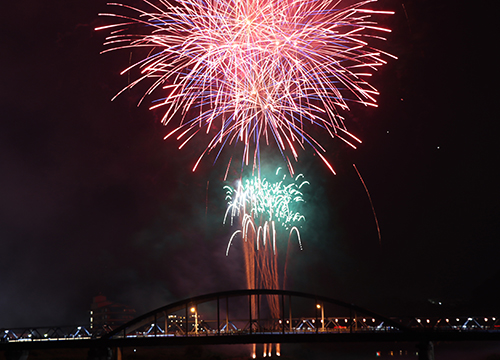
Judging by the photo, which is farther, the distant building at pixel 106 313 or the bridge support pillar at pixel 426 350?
the distant building at pixel 106 313

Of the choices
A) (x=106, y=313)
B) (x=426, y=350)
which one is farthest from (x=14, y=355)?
(x=106, y=313)

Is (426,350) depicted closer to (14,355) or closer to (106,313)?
(14,355)

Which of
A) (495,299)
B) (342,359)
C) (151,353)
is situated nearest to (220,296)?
(151,353)

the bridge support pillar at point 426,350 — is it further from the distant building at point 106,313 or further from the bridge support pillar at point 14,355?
the distant building at point 106,313

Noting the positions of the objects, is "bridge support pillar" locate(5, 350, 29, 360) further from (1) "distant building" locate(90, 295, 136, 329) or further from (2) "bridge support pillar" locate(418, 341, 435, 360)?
(1) "distant building" locate(90, 295, 136, 329)

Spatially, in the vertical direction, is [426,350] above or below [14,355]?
below

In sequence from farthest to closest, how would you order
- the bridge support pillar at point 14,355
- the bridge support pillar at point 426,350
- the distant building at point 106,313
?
the distant building at point 106,313, the bridge support pillar at point 14,355, the bridge support pillar at point 426,350

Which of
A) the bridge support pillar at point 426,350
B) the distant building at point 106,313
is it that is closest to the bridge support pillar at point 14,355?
the bridge support pillar at point 426,350

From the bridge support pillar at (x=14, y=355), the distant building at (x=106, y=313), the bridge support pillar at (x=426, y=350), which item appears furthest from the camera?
the distant building at (x=106, y=313)

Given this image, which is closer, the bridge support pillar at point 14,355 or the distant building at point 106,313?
the bridge support pillar at point 14,355

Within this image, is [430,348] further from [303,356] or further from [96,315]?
[96,315]

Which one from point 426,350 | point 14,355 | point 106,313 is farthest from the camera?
point 106,313
